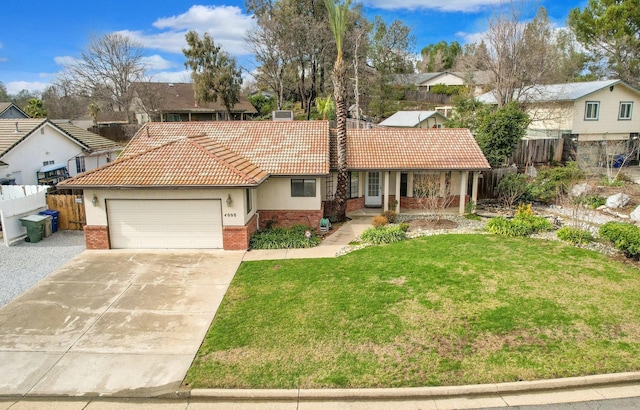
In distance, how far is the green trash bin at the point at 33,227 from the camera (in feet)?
53.9

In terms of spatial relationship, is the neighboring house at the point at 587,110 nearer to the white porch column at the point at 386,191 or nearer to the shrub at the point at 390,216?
the white porch column at the point at 386,191

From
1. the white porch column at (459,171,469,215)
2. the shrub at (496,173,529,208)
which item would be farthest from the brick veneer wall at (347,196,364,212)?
the shrub at (496,173,529,208)

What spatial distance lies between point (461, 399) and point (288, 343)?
3574 mm

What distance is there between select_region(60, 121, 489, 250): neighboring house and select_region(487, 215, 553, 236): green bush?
334 centimetres

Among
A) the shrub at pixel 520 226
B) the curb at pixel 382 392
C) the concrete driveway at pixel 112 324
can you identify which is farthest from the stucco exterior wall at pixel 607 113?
the curb at pixel 382 392

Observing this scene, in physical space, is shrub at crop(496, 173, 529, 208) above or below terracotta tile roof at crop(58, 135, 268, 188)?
below

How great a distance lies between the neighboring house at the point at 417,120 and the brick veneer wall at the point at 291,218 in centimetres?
1865

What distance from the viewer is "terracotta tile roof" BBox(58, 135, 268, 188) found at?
1509 cm

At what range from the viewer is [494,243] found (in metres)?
15.5

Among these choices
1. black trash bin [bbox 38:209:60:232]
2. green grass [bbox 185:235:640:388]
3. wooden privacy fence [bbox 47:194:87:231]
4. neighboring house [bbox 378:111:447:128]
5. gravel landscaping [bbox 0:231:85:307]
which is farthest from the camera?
neighboring house [bbox 378:111:447:128]

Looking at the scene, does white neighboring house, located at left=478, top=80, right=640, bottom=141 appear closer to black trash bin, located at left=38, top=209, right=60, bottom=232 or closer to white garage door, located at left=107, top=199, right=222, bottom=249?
white garage door, located at left=107, top=199, right=222, bottom=249

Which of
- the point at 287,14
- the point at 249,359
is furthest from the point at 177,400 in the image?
the point at 287,14

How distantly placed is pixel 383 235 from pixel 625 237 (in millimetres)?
7673

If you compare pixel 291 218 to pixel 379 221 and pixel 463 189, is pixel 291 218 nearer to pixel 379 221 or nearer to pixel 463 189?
pixel 379 221
